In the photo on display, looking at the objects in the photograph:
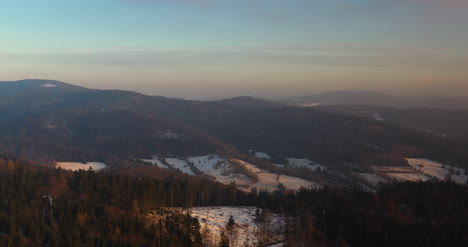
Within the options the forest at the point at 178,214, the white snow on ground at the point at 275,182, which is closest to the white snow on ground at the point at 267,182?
the white snow on ground at the point at 275,182

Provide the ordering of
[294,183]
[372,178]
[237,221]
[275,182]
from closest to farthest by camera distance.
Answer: [237,221] → [294,183] → [275,182] → [372,178]

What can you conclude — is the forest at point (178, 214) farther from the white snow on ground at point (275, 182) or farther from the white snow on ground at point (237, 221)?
the white snow on ground at point (275, 182)

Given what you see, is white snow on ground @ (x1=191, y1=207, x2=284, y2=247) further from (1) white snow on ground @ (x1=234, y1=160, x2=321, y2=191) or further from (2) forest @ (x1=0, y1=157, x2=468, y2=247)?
(1) white snow on ground @ (x1=234, y1=160, x2=321, y2=191)

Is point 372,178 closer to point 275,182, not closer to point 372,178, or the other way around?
point 372,178

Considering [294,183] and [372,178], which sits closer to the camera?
[294,183]

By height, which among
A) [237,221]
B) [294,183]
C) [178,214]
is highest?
[178,214]

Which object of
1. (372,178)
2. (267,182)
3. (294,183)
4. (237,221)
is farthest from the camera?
(372,178)

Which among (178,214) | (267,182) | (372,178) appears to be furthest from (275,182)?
(178,214)
